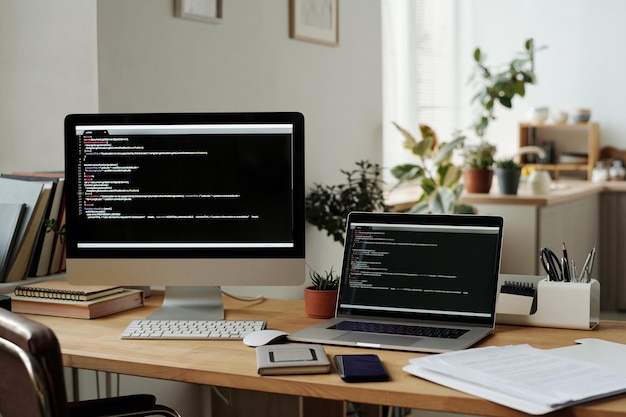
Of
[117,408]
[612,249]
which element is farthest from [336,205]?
[612,249]

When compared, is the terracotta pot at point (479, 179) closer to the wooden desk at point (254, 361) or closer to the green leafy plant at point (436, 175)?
the green leafy plant at point (436, 175)

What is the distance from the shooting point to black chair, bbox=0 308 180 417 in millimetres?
1139

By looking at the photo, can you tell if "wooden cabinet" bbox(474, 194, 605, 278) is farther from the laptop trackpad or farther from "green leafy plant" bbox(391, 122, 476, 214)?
the laptop trackpad

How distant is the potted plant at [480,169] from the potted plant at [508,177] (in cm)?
6

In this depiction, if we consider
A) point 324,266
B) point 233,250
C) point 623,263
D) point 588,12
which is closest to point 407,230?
point 233,250

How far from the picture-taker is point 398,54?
17.3ft

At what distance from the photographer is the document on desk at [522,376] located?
129cm

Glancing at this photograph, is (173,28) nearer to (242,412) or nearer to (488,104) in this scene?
(242,412)

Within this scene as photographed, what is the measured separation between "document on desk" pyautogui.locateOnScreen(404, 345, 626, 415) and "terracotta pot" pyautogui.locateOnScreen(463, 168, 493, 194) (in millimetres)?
2974

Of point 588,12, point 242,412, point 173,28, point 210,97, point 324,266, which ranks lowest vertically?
point 242,412

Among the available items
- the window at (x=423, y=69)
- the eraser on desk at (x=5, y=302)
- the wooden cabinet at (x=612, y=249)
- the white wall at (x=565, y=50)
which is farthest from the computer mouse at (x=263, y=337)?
the white wall at (x=565, y=50)

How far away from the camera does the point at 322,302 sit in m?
1.94

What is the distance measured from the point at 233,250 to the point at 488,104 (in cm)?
298

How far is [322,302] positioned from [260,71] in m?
1.58
